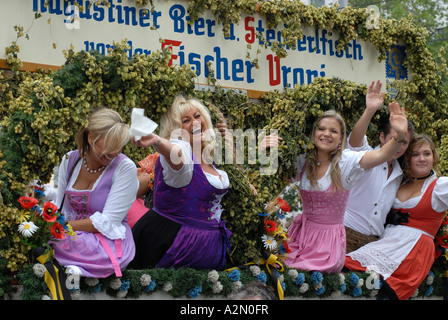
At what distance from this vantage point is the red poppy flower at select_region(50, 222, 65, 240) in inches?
150

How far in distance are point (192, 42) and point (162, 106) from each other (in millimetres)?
1495

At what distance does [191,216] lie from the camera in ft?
14.4

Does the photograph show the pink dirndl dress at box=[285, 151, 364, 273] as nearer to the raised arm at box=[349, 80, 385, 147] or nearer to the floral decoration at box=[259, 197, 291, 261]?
the floral decoration at box=[259, 197, 291, 261]

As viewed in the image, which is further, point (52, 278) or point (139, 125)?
point (52, 278)

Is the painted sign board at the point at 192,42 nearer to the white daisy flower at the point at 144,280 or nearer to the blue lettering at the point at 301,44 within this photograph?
the blue lettering at the point at 301,44

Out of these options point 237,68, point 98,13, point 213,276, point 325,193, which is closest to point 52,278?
point 213,276

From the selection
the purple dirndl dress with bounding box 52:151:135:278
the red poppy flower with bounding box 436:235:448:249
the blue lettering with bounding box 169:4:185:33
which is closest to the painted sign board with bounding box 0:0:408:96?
the blue lettering with bounding box 169:4:185:33

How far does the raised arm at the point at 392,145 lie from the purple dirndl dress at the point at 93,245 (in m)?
1.86

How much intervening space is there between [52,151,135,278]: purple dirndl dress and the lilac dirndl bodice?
302 millimetres

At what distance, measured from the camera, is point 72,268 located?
3.78 m

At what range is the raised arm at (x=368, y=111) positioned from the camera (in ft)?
16.8

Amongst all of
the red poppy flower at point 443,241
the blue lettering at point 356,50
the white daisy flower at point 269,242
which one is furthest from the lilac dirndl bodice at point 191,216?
the blue lettering at point 356,50

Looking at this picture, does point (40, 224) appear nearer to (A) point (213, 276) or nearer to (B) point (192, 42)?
(A) point (213, 276)
